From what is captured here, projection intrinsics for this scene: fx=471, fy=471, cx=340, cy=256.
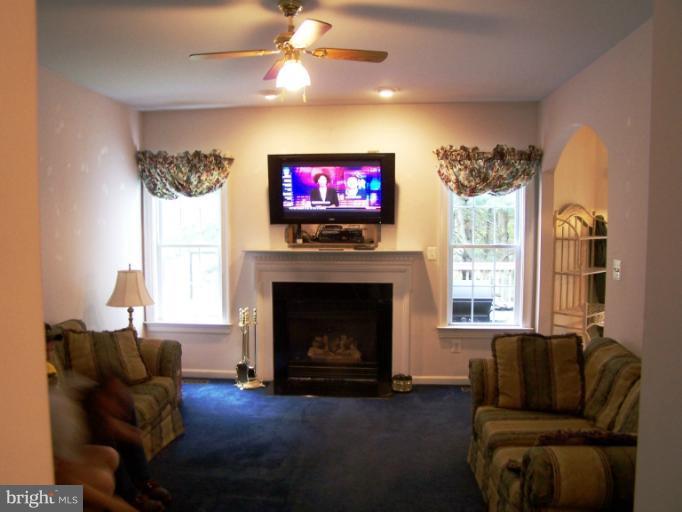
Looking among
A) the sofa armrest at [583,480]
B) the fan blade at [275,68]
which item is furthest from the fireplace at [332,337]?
the sofa armrest at [583,480]

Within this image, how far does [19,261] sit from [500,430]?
2481 mm

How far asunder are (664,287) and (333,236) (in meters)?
3.66

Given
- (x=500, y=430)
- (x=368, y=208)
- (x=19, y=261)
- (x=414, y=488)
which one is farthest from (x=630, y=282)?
(x=19, y=261)

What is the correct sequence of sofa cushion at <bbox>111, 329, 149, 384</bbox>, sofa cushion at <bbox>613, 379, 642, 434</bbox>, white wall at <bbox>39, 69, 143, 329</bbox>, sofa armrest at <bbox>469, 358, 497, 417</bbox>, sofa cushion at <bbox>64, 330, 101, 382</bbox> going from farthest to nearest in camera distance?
white wall at <bbox>39, 69, 143, 329</bbox>, sofa cushion at <bbox>111, 329, 149, 384</bbox>, sofa cushion at <bbox>64, 330, 101, 382</bbox>, sofa armrest at <bbox>469, 358, 497, 417</bbox>, sofa cushion at <bbox>613, 379, 642, 434</bbox>

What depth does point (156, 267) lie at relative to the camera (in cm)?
479

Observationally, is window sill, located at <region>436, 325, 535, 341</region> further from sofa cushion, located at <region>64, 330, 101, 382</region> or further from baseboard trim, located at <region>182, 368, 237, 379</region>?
sofa cushion, located at <region>64, 330, 101, 382</region>

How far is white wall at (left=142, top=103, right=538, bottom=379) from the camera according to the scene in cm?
440

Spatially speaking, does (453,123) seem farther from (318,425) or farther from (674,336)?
(674,336)

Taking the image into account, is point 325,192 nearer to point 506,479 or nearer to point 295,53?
point 295,53

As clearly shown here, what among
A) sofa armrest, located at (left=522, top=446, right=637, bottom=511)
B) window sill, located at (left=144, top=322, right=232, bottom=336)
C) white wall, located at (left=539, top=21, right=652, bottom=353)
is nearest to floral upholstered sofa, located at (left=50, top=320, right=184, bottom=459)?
window sill, located at (left=144, top=322, right=232, bottom=336)

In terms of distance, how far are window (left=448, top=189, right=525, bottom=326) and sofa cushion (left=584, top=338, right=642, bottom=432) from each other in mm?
1695

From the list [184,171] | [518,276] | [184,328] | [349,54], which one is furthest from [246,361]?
[349,54]

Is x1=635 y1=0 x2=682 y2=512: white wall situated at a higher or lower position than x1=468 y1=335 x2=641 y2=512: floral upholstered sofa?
higher

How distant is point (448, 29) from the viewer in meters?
2.70
